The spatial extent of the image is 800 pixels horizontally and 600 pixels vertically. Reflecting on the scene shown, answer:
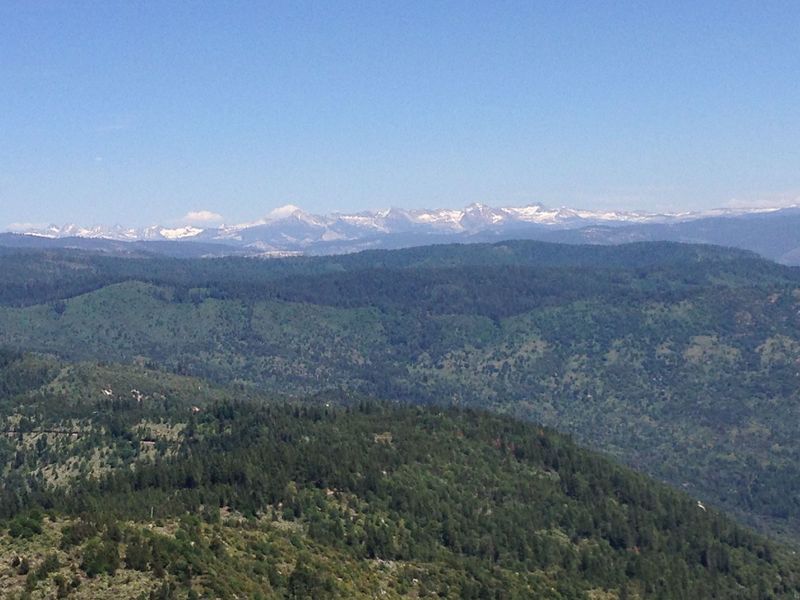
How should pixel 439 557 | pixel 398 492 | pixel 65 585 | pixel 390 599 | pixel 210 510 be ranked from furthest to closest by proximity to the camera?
pixel 398 492, pixel 439 557, pixel 210 510, pixel 390 599, pixel 65 585

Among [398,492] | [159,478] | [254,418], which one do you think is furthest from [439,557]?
[254,418]

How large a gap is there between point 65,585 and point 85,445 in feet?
377

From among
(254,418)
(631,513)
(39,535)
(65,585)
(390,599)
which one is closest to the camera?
(65,585)

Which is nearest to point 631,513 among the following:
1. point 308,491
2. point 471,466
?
point 471,466

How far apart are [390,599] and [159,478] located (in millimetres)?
Result: 43976

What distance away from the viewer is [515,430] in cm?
19200

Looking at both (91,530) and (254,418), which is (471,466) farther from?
(91,530)

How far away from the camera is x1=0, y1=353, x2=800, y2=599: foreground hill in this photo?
8656 centimetres

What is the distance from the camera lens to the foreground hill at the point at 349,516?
86.6 m

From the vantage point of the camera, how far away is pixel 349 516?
422 feet

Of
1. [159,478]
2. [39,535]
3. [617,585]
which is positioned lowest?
[617,585]

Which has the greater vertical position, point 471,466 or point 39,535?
point 39,535

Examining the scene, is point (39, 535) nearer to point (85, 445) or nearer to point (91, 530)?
point (91, 530)

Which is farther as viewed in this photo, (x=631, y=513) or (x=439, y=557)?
(x=631, y=513)
